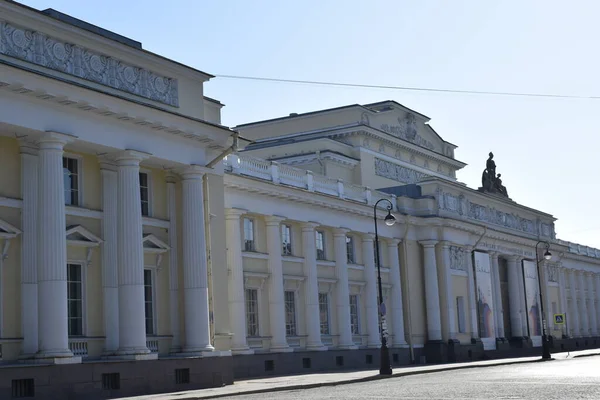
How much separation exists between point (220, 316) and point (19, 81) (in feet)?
37.9

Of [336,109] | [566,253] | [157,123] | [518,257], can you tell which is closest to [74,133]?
[157,123]

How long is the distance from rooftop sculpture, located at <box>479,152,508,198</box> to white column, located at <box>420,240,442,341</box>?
14.0 m

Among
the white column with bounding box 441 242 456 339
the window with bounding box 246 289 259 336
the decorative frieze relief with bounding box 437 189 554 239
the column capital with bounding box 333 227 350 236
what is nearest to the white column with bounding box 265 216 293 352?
the window with bounding box 246 289 259 336

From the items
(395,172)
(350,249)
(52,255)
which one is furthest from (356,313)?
(52,255)

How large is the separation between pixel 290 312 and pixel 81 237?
17140 millimetres

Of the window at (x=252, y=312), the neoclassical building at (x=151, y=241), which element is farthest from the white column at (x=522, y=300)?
the window at (x=252, y=312)

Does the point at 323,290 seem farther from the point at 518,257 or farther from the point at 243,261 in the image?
the point at 518,257

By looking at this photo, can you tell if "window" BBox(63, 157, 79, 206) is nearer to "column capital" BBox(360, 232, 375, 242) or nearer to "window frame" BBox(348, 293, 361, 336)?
"window frame" BBox(348, 293, 361, 336)

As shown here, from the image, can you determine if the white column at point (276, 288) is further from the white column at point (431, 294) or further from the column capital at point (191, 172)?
the white column at point (431, 294)

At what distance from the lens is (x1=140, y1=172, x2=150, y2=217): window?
32719mm

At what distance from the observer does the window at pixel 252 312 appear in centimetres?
4203

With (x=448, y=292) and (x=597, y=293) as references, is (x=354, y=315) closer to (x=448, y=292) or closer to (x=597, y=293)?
(x=448, y=292)

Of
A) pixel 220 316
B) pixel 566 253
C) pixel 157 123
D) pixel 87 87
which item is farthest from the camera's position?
pixel 566 253

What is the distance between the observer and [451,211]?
5894 cm
